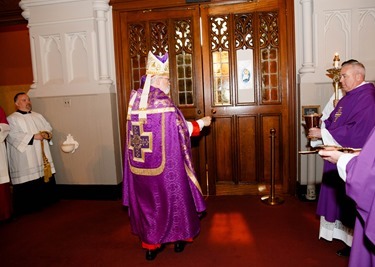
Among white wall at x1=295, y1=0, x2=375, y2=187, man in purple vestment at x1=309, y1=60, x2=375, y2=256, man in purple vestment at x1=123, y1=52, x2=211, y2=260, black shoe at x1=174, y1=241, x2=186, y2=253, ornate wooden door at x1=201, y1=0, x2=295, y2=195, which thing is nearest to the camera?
man in purple vestment at x1=309, y1=60, x2=375, y2=256

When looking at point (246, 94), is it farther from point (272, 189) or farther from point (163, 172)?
point (163, 172)

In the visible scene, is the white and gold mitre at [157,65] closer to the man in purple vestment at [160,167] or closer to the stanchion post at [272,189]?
the man in purple vestment at [160,167]

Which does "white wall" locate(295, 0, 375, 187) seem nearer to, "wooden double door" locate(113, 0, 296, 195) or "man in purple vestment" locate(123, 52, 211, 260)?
"wooden double door" locate(113, 0, 296, 195)

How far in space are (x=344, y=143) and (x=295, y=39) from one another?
90.4 inches

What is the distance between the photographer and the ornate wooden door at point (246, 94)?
471 cm

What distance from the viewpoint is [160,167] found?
2.94 meters

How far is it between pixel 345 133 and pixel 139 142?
1899 millimetres

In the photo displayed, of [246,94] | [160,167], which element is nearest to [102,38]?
[246,94]

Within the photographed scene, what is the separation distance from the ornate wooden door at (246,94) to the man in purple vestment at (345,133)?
57.1 inches

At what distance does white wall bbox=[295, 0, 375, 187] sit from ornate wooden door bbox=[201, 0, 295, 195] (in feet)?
1.11

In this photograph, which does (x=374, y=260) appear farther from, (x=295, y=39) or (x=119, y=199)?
(x=119, y=199)

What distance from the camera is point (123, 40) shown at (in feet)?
16.5

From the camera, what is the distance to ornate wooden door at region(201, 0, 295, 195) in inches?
185

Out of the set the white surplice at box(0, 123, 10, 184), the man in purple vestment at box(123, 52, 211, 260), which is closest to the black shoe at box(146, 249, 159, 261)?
the man in purple vestment at box(123, 52, 211, 260)
